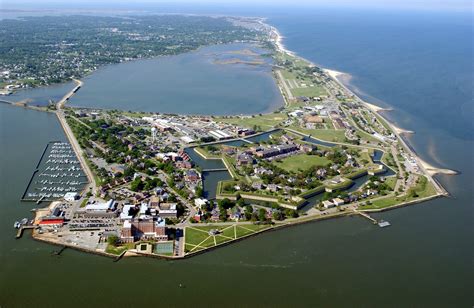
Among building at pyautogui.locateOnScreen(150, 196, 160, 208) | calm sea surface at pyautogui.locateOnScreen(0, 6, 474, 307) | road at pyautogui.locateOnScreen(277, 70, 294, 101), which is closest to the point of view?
calm sea surface at pyautogui.locateOnScreen(0, 6, 474, 307)

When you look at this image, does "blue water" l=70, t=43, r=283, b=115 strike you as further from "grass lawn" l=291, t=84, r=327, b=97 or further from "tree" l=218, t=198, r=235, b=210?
"tree" l=218, t=198, r=235, b=210

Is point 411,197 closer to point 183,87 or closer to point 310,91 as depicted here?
point 310,91

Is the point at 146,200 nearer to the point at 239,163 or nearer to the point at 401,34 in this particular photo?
the point at 239,163

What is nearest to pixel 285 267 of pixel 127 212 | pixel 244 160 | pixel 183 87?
pixel 127 212

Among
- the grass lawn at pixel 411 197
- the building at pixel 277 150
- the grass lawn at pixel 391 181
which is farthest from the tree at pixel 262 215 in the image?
the grass lawn at pixel 391 181

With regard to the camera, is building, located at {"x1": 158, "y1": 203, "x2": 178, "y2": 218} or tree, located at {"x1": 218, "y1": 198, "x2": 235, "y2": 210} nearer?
building, located at {"x1": 158, "y1": 203, "x2": 178, "y2": 218}

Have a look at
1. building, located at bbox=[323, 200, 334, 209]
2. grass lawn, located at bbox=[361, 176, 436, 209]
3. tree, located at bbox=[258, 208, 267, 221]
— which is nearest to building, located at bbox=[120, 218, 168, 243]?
tree, located at bbox=[258, 208, 267, 221]
